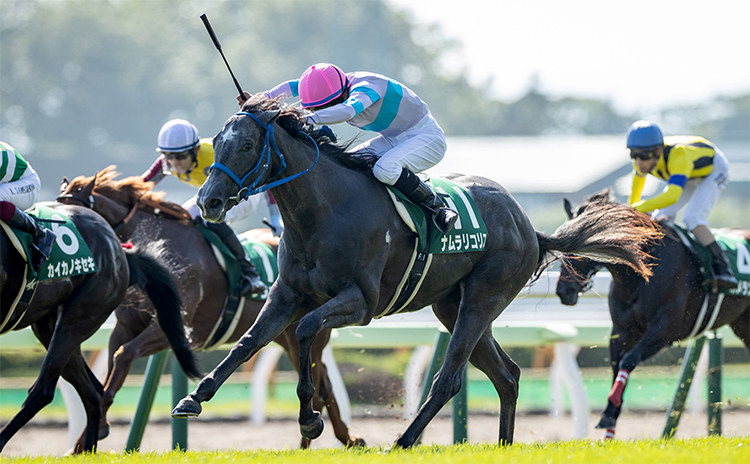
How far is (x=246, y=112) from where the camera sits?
4.06 m

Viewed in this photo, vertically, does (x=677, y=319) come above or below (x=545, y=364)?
above

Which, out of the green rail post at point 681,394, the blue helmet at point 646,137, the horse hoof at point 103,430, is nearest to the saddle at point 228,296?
the horse hoof at point 103,430

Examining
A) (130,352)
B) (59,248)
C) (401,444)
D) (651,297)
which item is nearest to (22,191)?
(59,248)

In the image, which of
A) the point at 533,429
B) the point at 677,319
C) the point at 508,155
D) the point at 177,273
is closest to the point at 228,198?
the point at 177,273

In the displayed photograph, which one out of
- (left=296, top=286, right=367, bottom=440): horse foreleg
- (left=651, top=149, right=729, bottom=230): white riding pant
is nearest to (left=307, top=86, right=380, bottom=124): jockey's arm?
(left=296, top=286, right=367, bottom=440): horse foreleg

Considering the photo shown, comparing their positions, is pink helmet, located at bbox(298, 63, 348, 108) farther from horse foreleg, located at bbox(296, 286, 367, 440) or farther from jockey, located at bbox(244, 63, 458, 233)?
horse foreleg, located at bbox(296, 286, 367, 440)

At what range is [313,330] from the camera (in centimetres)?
401

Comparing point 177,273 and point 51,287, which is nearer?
point 51,287

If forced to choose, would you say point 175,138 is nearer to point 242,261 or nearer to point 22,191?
point 242,261

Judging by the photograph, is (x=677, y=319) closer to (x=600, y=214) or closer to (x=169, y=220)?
(x=600, y=214)

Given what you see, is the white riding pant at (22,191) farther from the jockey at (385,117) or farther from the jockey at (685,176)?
the jockey at (685,176)

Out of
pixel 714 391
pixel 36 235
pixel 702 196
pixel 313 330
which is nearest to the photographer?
pixel 313 330

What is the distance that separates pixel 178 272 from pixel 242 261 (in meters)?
0.48

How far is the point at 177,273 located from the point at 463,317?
2241 millimetres
